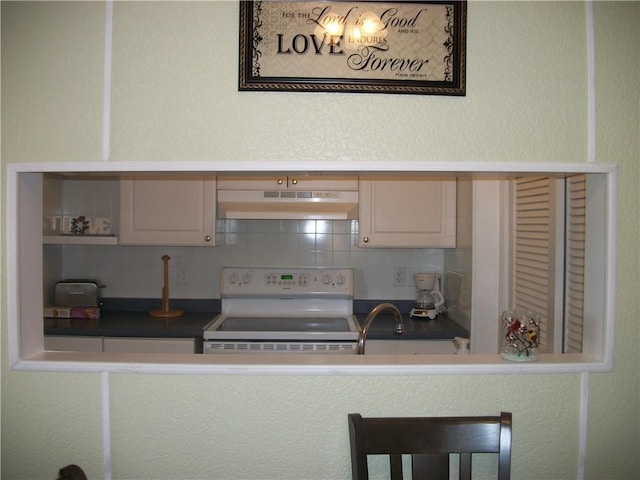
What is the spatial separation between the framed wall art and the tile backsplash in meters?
2.25

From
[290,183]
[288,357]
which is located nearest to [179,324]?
[290,183]

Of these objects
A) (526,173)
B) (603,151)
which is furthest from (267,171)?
(603,151)

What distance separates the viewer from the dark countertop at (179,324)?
3.06 meters

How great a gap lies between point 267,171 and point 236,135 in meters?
0.14

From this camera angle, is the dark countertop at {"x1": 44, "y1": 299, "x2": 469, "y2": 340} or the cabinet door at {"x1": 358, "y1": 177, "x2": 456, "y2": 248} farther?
the cabinet door at {"x1": 358, "y1": 177, "x2": 456, "y2": 248}

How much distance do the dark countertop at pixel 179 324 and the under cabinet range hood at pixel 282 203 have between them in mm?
730

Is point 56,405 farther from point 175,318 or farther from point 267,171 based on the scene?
point 175,318

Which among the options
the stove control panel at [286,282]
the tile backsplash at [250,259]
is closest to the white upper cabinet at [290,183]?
the tile backsplash at [250,259]

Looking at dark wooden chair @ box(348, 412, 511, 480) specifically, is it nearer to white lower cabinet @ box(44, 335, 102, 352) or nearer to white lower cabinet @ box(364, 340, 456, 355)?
white lower cabinet @ box(364, 340, 456, 355)

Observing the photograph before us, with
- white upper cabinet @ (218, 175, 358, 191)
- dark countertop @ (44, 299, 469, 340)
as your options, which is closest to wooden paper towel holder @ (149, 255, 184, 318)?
dark countertop @ (44, 299, 469, 340)

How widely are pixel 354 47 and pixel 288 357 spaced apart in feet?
3.04

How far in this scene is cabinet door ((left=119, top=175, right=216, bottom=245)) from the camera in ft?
10.8

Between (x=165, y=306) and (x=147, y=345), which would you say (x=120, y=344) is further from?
(x=165, y=306)

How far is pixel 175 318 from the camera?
342 cm
